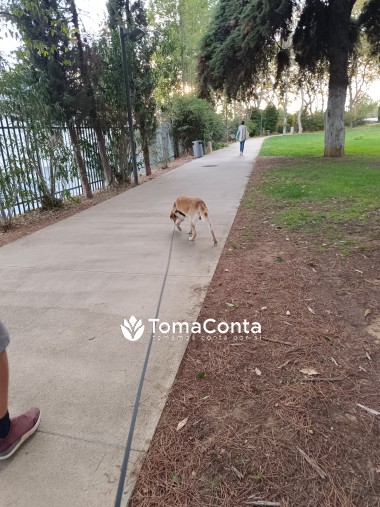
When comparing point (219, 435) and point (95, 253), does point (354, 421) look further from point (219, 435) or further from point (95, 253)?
point (95, 253)

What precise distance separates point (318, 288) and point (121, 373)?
2.11 m

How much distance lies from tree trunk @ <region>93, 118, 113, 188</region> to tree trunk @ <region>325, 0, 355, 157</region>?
875cm

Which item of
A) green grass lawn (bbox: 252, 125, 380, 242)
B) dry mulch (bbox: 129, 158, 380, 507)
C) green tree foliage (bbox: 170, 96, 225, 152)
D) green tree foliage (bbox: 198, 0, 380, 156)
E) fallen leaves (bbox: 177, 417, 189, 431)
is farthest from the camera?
green tree foliage (bbox: 170, 96, 225, 152)

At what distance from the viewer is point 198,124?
2019cm

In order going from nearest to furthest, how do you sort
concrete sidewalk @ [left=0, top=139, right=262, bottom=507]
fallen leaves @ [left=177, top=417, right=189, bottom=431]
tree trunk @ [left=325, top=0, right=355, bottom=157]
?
concrete sidewalk @ [left=0, top=139, right=262, bottom=507], fallen leaves @ [left=177, top=417, right=189, bottom=431], tree trunk @ [left=325, top=0, right=355, bottom=157]

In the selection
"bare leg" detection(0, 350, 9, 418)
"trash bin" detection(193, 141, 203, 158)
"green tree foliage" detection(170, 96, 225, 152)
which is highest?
"green tree foliage" detection(170, 96, 225, 152)

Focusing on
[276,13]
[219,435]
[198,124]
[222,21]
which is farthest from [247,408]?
[198,124]

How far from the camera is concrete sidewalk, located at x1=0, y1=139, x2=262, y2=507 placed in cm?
172

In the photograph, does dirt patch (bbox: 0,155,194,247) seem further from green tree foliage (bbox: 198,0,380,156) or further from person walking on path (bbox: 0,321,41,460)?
green tree foliage (bbox: 198,0,380,156)

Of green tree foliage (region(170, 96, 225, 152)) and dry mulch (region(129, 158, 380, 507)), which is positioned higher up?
green tree foliage (region(170, 96, 225, 152))

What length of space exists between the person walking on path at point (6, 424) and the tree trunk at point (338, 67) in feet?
46.7

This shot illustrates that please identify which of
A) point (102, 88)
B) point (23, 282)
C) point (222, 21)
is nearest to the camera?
point (23, 282)

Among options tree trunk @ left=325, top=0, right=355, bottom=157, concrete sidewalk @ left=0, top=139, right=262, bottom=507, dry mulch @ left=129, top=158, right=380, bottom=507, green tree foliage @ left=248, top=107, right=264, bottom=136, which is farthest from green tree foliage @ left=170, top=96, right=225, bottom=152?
green tree foliage @ left=248, top=107, right=264, bottom=136

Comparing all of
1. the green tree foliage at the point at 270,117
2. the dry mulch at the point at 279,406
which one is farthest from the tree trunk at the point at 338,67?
the green tree foliage at the point at 270,117
